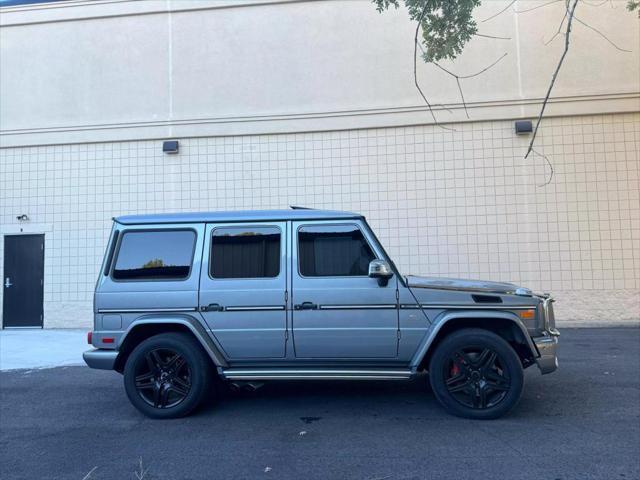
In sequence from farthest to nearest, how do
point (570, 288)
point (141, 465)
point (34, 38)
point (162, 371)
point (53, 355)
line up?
point (34, 38)
point (570, 288)
point (53, 355)
point (162, 371)
point (141, 465)

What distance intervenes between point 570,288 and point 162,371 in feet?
30.5

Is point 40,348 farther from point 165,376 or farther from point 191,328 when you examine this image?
point 191,328

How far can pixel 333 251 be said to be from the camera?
17.9 feet

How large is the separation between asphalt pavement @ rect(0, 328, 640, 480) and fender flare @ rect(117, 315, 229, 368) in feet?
2.28

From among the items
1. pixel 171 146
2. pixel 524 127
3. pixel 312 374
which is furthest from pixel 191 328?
pixel 524 127

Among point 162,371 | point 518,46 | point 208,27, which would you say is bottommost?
point 162,371

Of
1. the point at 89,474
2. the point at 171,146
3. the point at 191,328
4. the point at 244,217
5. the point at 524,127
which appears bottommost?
the point at 89,474

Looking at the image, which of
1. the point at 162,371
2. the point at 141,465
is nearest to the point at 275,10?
the point at 162,371

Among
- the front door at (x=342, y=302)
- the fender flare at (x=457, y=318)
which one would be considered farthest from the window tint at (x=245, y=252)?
the fender flare at (x=457, y=318)

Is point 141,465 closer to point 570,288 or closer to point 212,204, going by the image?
point 212,204

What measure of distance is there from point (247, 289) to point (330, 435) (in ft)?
5.57

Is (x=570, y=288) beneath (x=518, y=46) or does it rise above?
beneath

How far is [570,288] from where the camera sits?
444 inches

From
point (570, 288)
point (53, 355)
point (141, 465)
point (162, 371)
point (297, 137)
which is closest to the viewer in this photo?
point (141, 465)
